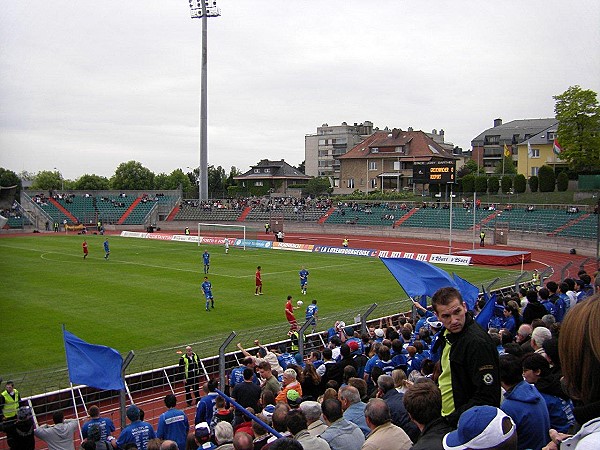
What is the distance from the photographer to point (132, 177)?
12875 cm

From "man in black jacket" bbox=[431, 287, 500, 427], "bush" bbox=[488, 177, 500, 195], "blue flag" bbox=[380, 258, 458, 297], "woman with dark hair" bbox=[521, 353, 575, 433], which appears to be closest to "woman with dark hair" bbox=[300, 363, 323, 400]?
"woman with dark hair" bbox=[521, 353, 575, 433]

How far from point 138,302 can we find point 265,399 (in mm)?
21641

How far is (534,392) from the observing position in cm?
518

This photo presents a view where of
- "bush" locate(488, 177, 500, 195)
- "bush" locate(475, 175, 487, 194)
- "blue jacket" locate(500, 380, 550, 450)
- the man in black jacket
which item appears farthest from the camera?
"bush" locate(475, 175, 487, 194)

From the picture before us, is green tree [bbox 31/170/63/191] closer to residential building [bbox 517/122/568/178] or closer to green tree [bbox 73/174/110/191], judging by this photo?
green tree [bbox 73/174/110/191]

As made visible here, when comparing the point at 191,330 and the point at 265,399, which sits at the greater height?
the point at 265,399

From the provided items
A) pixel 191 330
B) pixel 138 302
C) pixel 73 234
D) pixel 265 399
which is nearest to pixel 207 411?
pixel 265 399

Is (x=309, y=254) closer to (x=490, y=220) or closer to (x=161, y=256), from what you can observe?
(x=161, y=256)

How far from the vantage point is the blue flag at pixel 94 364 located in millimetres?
11836

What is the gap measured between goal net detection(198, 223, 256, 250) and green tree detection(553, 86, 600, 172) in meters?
36.1

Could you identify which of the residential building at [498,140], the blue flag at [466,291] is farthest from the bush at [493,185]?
the blue flag at [466,291]

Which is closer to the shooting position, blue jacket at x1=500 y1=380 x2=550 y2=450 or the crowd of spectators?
the crowd of spectators

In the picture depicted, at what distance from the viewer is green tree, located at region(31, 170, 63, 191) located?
132 meters

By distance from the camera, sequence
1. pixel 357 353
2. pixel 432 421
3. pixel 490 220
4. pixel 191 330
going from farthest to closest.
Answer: pixel 490 220, pixel 191 330, pixel 357 353, pixel 432 421
